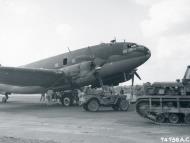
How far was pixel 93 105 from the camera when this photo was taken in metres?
22.9

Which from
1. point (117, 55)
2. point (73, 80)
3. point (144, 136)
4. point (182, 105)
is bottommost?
point (144, 136)

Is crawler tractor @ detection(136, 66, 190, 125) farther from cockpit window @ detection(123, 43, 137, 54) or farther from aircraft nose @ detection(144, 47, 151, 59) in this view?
cockpit window @ detection(123, 43, 137, 54)

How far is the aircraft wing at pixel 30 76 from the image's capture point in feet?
82.1

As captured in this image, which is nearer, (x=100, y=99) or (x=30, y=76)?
(x=100, y=99)

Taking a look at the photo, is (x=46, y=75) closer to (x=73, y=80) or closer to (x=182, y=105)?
(x=73, y=80)

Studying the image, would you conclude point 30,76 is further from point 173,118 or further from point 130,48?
point 173,118

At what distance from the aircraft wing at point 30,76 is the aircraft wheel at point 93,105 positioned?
4.77 metres

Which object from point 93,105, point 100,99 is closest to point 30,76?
point 93,105

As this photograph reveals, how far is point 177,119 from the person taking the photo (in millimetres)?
15859

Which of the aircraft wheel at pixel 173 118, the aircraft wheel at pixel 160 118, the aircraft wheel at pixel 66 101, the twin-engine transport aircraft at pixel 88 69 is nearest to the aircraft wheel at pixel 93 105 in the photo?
the twin-engine transport aircraft at pixel 88 69

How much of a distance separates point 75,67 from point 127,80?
17.1 ft

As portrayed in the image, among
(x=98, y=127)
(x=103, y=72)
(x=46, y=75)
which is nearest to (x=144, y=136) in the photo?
(x=98, y=127)

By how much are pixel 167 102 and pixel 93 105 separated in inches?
308

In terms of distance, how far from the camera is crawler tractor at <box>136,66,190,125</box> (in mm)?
15648
